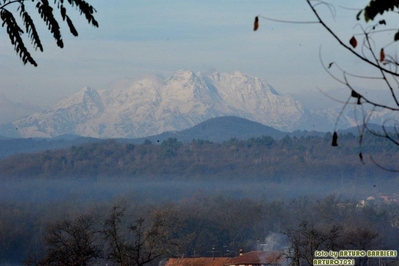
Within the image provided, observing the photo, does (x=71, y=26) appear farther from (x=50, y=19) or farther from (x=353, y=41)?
(x=353, y=41)

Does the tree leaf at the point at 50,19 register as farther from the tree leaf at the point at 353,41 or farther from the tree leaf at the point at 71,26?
the tree leaf at the point at 353,41

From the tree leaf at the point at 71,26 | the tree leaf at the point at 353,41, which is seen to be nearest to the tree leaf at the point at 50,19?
the tree leaf at the point at 71,26

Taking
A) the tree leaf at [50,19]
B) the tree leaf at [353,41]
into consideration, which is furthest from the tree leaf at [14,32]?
the tree leaf at [353,41]

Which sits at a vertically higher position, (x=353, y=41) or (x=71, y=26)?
(x=71, y=26)

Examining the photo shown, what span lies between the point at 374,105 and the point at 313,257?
134ft

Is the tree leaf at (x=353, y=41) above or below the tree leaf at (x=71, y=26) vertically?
below

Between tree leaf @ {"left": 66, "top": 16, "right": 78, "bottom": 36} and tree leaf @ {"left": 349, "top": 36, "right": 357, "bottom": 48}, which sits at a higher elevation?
tree leaf @ {"left": 66, "top": 16, "right": 78, "bottom": 36}

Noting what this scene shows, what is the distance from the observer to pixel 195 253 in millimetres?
102562

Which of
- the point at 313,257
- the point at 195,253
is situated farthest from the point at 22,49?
the point at 195,253

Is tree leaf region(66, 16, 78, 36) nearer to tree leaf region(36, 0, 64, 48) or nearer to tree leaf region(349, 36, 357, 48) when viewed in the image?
tree leaf region(36, 0, 64, 48)

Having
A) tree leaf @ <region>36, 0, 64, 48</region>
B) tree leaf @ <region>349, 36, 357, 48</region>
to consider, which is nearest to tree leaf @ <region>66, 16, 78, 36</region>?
tree leaf @ <region>36, 0, 64, 48</region>

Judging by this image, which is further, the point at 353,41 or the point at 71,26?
the point at 71,26

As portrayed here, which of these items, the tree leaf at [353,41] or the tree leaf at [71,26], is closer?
the tree leaf at [353,41]

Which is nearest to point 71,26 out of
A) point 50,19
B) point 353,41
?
point 50,19
